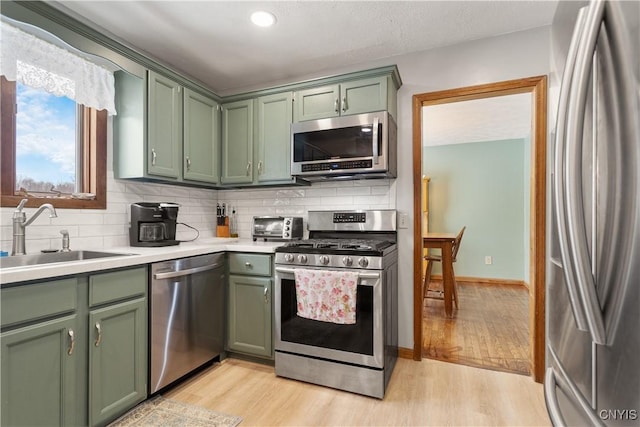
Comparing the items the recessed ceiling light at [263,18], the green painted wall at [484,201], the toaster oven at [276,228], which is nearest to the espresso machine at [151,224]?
the toaster oven at [276,228]

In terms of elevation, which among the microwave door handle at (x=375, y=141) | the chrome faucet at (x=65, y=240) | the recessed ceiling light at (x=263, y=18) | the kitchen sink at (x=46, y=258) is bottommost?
the kitchen sink at (x=46, y=258)

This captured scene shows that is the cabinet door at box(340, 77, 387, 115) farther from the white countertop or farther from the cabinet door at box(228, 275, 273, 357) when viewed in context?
the cabinet door at box(228, 275, 273, 357)

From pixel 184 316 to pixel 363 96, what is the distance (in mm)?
2007

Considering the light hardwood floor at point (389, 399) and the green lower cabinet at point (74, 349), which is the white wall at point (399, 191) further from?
the green lower cabinet at point (74, 349)

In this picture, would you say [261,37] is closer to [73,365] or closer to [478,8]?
[478,8]

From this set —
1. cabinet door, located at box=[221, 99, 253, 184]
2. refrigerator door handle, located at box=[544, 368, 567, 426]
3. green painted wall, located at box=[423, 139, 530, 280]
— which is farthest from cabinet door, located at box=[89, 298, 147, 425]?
green painted wall, located at box=[423, 139, 530, 280]

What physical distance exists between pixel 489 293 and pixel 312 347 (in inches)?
138

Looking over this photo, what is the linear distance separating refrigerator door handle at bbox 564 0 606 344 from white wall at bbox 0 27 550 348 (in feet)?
6.56

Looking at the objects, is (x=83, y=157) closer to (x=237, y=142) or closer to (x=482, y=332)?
(x=237, y=142)

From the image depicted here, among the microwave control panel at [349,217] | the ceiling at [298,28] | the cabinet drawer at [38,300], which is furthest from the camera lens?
the microwave control panel at [349,217]

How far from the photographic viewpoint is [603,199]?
1.79 feet

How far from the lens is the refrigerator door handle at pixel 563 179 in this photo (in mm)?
544

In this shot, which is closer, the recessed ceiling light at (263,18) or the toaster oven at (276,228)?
the recessed ceiling light at (263,18)

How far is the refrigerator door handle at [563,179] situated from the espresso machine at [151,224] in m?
2.36
